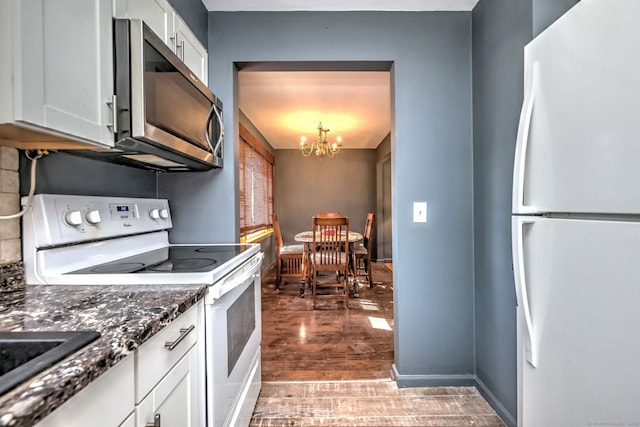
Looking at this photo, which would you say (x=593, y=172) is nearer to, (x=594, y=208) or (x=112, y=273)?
(x=594, y=208)

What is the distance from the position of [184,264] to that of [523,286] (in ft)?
4.14

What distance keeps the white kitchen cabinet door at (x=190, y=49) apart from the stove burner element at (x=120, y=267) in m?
1.02

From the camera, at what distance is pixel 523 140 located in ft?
3.47

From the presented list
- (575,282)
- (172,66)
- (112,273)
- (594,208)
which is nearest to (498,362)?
(575,282)

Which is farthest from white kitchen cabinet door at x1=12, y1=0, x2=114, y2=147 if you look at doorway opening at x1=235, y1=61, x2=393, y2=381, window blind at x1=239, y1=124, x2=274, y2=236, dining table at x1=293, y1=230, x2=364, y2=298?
dining table at x1=293, y1=230, x2=364, y2=298

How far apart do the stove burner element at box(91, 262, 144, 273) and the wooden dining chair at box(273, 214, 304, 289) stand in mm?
2958

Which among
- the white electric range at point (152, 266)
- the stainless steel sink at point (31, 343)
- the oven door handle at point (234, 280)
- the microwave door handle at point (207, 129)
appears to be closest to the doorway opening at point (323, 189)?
the microwave door handle at point (207, 129)

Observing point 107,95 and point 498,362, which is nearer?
point 107,95

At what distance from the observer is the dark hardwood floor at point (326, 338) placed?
6.92ft

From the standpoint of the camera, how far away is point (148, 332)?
713mm

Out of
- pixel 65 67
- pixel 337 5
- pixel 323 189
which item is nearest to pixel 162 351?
pixel 65 67

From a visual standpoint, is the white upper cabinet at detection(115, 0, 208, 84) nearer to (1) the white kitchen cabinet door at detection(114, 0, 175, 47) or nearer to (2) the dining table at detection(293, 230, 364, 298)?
(1) the white kitchen cabinet door at detection(114, 0, 175, 47)

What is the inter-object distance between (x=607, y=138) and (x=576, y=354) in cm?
58

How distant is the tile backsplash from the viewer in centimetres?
102
